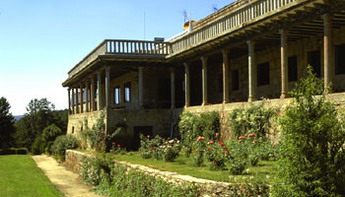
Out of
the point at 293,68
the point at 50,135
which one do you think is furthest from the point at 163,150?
the point at 50,135

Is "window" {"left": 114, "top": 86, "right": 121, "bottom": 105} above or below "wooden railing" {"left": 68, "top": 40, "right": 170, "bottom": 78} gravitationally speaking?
below

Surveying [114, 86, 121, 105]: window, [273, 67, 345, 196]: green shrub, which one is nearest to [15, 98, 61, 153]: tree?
[114, 86, 121, 105]: window

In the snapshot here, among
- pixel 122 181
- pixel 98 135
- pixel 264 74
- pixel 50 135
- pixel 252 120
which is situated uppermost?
pixel 264 74

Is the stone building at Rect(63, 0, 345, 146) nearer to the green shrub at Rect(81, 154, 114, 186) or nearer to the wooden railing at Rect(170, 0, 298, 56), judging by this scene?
the wooden railing at Rect(170, 0, 298, 56)

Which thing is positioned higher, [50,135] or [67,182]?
[50,135]

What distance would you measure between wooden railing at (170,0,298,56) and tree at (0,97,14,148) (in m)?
35.1

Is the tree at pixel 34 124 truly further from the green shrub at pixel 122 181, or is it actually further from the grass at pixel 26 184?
the green shrub at pixel 122 181

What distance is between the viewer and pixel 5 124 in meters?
51.0

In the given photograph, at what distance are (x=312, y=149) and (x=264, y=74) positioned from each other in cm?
1360

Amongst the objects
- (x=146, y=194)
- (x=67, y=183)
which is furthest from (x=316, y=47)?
(x=67, y=183)

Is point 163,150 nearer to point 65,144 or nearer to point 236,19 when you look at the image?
point 236,19

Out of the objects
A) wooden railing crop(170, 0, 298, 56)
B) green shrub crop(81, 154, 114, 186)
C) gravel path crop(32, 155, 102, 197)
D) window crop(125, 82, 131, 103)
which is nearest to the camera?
wooden railing crop(170, 0, 298, 56)

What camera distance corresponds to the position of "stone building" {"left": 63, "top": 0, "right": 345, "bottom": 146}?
14788 mm

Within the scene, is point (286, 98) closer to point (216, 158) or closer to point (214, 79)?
point (216, 158)
